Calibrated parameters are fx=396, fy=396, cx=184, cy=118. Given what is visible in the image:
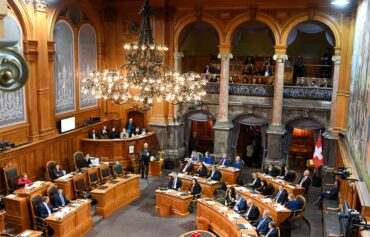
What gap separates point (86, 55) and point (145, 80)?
746cm

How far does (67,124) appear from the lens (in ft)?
54.4

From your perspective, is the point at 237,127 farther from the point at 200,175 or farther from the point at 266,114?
the point at 200,175

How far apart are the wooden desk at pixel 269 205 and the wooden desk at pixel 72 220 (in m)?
5.08

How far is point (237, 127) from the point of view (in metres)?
18.6

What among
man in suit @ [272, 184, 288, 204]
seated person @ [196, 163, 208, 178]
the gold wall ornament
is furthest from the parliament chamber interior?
the gold wall ornament

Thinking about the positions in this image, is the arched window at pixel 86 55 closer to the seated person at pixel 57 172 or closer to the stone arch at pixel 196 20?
the stone arch at pixel 196 20

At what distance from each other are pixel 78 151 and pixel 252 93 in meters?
8.15

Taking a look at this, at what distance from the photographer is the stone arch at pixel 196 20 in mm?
17766

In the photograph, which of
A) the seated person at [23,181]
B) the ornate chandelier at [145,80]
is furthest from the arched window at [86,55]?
the seated person at [23,181]

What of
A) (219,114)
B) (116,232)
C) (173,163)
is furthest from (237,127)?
(116,232)

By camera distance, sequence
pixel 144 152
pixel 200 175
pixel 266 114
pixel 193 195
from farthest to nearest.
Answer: pixel 266 114
pixel 144 152
pixel 200 175
pixel 193 195

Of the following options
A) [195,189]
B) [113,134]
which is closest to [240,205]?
[195,189]

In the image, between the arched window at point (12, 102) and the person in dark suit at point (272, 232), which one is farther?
the arched window at point (12, 102)

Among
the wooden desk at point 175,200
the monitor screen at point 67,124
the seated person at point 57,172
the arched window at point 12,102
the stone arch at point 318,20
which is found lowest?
the wooden desk at point 175,200
